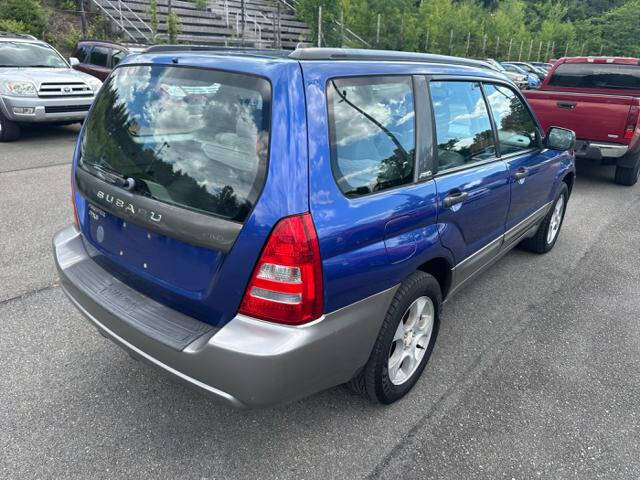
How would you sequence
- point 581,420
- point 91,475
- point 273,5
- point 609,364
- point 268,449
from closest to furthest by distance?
point 91,475, point 268,449, point 581,420, point 609,364, point 273,5

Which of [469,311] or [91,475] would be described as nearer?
[91,475]

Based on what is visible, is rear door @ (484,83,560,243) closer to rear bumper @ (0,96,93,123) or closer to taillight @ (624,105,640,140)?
taillight @ (624,105,640,140)

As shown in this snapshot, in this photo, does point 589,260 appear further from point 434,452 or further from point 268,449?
Answer: point 268,449

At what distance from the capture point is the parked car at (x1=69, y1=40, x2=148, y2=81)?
1184cm

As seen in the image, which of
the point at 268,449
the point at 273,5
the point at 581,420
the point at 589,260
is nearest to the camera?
the point at 268,449

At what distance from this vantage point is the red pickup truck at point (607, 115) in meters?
7.06

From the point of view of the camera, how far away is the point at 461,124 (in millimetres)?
3074

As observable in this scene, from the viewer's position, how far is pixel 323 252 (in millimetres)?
2021

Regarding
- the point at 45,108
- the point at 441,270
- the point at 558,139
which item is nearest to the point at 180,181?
the point at 441,270

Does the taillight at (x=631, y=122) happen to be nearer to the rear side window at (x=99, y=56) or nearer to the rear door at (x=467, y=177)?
the rear door at (x=467, y=177)

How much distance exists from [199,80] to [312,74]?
0.52 m

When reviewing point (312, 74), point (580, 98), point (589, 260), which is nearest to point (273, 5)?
point (580, 98)

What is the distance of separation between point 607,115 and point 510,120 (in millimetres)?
4283

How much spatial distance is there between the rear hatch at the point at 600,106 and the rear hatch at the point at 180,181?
6.68 meters
